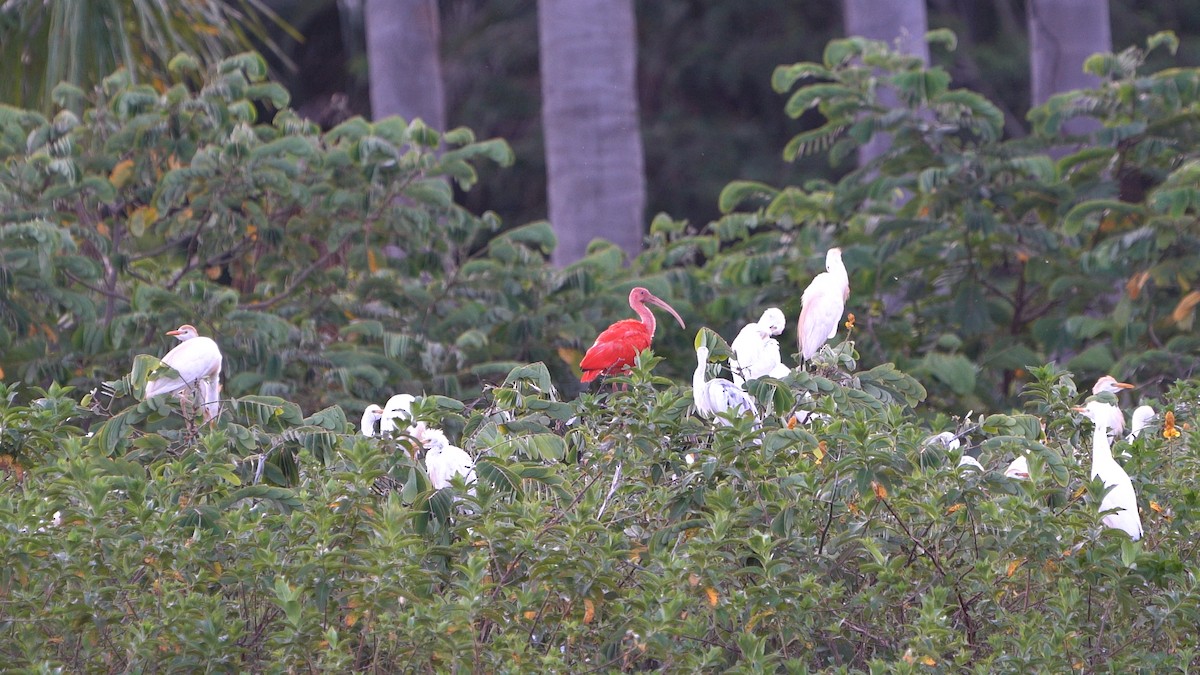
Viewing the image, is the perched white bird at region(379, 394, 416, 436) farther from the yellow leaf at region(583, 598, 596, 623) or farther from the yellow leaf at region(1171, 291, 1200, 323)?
the yellow leaf at region(1171, 291, 1200, 323)

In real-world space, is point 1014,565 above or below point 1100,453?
below

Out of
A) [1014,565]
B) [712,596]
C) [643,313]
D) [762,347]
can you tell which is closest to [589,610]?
[712,596]

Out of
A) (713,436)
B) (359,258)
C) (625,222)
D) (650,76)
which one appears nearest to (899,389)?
(713,436)

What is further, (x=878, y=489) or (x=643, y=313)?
(x=643, y=313)

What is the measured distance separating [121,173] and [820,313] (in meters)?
3.90

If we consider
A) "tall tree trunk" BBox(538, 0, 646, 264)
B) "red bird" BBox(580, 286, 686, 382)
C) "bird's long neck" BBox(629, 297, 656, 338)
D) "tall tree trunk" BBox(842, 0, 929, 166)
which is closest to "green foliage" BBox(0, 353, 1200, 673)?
"red bird" BBox(580, 286, 686, 382)

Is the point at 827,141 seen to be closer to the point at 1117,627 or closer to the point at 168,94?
the point at 168,94

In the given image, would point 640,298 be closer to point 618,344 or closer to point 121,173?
point 618,344

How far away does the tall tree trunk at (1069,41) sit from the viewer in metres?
10.7

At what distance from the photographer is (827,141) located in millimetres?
8500

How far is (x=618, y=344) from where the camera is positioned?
6348 millimetres

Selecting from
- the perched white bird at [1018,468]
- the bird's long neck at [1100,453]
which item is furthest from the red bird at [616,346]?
the bird's long neck at [1100,453]

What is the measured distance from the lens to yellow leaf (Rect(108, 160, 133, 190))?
294 inches

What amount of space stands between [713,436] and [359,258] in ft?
15.3
